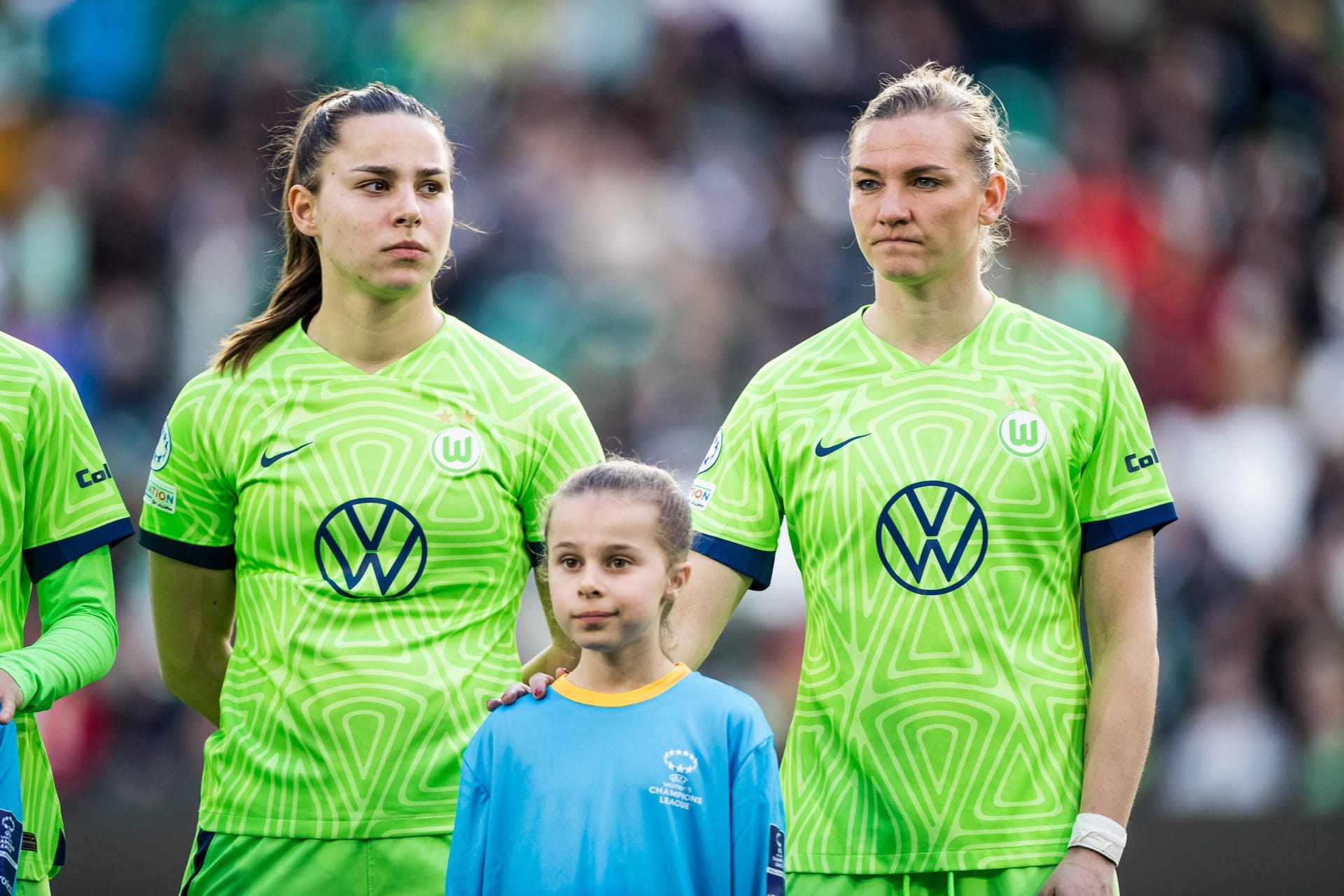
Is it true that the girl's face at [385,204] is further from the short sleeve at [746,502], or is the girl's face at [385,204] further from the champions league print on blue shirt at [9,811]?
the champions league print on blue shirt at [9,811]

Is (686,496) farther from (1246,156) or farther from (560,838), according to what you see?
(1246,156)

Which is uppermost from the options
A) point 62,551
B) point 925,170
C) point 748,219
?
point 748,219

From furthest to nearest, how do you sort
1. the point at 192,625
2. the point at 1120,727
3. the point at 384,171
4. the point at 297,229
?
the point at 297,229 < the point at 192,625 < the point at 384,171 < the point at 1120,727

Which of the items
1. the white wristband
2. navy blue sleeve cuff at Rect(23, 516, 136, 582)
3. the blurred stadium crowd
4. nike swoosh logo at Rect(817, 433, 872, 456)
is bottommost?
the white wristband

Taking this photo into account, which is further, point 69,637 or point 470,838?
point 69,637

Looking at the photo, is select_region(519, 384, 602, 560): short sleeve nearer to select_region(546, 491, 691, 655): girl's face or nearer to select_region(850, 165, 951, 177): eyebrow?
select_region(546, 491, 691, 655): girl's face

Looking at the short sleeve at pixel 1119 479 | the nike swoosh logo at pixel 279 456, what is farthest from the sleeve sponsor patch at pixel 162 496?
the short sleeve at pixel 1119 479

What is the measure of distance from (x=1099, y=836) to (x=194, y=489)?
1.87 m

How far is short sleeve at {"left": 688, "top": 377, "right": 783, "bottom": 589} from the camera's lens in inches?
137

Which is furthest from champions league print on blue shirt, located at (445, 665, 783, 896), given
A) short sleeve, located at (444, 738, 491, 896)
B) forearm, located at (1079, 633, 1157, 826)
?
forearm, located at (1079, 633, 1157, 826)

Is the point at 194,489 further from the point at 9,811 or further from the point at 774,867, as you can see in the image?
the point at 774,867

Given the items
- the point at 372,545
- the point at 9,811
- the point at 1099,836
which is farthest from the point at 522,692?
the point at 1099,836

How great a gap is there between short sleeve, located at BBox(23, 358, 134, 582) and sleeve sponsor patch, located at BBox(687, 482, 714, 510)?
113 centimetres

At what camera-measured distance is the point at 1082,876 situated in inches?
124
